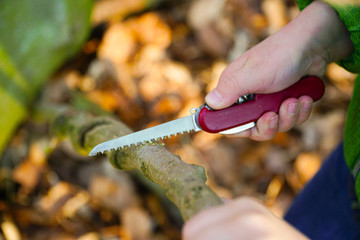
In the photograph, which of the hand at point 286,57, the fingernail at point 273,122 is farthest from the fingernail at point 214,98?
the fingernail at point 273,122

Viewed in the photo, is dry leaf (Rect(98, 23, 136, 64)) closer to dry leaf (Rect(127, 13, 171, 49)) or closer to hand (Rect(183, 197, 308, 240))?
dry leaf (Rect(127, 13, 171, 49))

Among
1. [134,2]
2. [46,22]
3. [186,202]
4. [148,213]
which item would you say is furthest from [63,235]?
[134,2]

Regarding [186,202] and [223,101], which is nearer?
[186,202]

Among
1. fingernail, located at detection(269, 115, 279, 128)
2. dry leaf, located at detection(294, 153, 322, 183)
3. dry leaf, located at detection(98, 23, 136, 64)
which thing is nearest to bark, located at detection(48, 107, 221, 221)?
fingernail, located at detection(269, 115, 279, 128)

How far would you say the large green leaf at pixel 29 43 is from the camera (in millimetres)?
1891

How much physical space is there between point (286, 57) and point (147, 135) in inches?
23.6

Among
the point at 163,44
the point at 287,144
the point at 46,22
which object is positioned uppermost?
the point at 163,44

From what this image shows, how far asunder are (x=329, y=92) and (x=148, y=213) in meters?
1.50

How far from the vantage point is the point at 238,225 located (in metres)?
0.62

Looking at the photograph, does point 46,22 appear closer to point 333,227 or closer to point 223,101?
point 223,101

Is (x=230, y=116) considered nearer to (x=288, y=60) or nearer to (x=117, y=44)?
(x=288, y=60)

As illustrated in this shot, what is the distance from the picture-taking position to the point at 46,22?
6.64 ft

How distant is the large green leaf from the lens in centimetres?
189

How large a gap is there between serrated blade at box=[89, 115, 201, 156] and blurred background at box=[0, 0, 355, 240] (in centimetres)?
83
